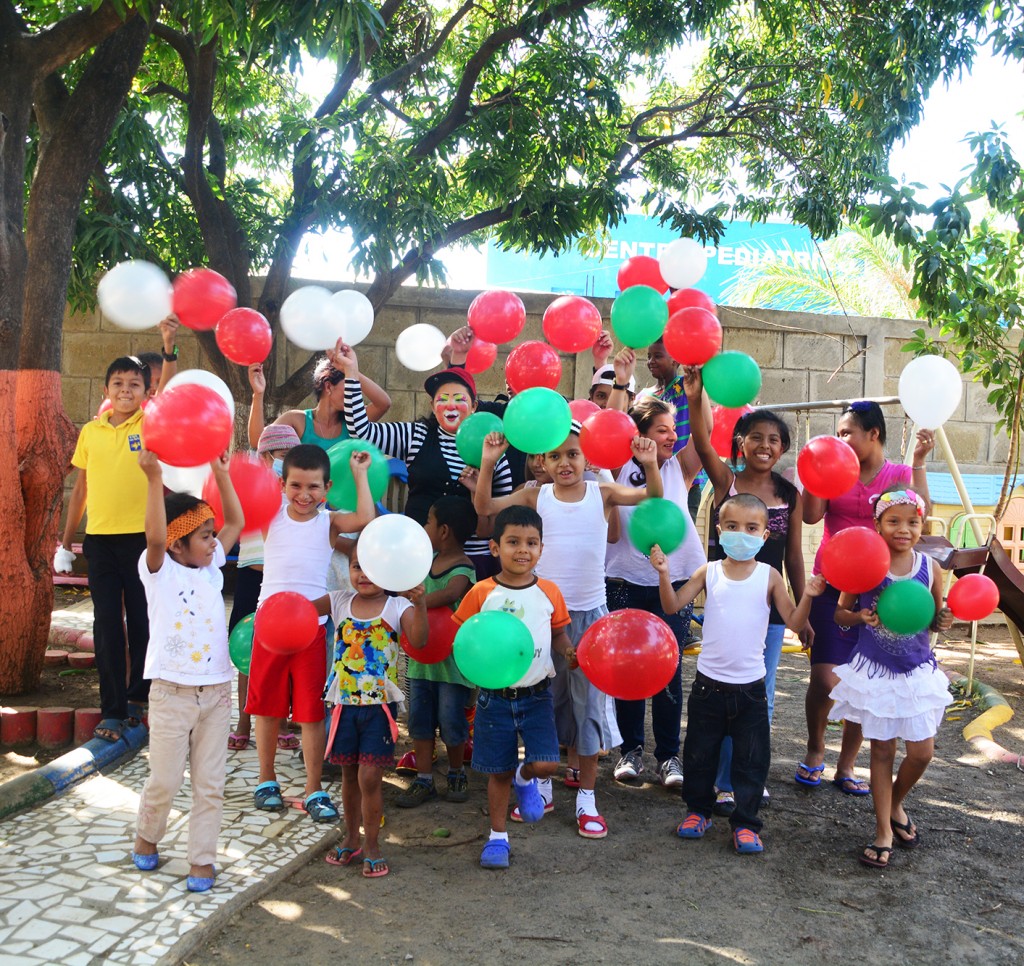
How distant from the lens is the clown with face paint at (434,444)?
409 centimetres

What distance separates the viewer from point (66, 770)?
379 centimetres

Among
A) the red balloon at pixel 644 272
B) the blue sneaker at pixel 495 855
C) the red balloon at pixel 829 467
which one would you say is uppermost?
the red balloon at pixel 644 272

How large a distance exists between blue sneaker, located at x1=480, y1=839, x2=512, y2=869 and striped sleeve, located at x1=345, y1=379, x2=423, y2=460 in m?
1.69

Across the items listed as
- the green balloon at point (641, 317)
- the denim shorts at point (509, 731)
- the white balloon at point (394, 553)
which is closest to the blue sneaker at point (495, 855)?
the denim shorts at point (509, 731)

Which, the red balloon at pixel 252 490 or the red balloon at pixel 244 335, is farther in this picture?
the red balloon at pixel 244 335

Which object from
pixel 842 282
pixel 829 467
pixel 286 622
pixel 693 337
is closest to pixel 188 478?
pixel 286 622

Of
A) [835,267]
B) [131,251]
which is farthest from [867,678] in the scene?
[835,267]

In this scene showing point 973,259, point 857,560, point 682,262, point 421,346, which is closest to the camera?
point 857,560

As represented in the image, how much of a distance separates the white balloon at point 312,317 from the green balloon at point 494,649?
1.45 metres

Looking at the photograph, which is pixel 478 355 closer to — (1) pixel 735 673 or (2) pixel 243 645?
(2) pixel 243 645

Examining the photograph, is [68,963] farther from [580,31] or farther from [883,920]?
[580,31]

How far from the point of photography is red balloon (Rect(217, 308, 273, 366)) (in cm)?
396

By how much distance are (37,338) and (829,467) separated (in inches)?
145

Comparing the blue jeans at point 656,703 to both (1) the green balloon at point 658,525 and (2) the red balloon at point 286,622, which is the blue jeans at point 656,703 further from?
(2) the red balloon at point 286,622
